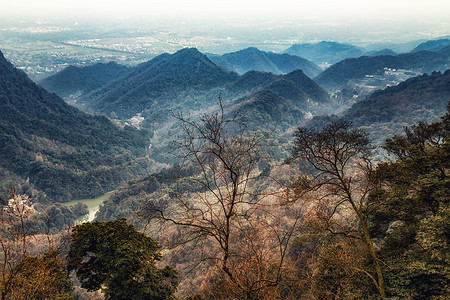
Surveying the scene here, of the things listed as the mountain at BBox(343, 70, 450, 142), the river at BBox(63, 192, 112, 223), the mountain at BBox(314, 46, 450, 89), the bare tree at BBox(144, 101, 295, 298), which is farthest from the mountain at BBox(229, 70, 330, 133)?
the bare tree at BBox(144, 101, 295, 298)

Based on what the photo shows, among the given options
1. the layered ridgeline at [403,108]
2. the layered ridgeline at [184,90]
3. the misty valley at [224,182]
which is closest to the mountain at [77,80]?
the misty valley at [224,182]

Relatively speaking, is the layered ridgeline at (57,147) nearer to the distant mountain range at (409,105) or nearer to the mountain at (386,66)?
the distant mountain range at (409,105)

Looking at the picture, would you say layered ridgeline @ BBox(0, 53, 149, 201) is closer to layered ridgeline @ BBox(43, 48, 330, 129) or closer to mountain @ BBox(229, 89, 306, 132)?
layered ridgeline @ BBox(43, 48, 330, 129)

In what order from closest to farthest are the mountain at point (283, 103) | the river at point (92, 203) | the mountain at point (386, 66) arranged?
the river at point (92, 203), the mountain at point (283, 103), the mountain at point (386, 66)

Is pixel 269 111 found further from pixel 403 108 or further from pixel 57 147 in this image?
pixel 57 147

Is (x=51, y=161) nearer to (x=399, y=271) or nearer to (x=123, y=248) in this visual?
(x=123, y=248)

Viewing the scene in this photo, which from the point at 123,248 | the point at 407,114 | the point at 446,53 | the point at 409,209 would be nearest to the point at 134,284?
the point at 123,248
